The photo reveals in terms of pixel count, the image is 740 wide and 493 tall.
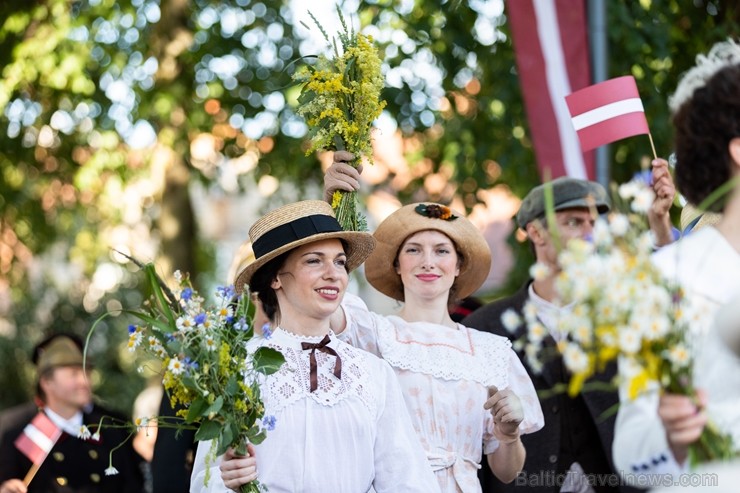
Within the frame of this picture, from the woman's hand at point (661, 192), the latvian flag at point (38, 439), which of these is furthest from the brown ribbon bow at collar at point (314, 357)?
the latvian flag at point (38, 439)

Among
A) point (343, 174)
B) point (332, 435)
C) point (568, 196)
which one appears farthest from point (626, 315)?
point (568, 196)

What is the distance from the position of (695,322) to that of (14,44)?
8.77 m

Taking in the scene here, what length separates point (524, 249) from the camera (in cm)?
934

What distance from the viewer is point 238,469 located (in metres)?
3.91

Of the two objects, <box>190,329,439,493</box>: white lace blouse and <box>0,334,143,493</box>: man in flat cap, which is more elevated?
<box>0,334,143,493</box>: man in flat cap

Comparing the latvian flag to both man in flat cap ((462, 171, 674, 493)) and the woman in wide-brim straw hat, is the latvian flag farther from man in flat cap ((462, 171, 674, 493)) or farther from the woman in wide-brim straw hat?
man in flat cap ((462, 171, 674, 493))

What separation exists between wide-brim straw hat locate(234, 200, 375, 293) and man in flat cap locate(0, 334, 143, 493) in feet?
8.05

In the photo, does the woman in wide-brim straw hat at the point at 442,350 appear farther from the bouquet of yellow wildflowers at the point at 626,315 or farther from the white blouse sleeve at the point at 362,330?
Result: the bouquet of yellow wildflowers at the point at 626,315

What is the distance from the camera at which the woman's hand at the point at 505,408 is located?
4297 millimetres

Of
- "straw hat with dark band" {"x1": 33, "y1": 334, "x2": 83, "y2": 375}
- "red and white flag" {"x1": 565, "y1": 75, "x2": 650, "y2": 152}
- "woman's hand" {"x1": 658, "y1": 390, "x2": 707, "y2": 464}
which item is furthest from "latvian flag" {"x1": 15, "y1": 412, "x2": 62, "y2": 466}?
"woman's hand" {"x1": 658, "y1": 390, "x2": 707, "y2": 464}

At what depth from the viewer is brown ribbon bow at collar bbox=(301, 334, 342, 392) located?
4227mm

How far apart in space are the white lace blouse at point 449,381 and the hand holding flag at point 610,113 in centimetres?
103

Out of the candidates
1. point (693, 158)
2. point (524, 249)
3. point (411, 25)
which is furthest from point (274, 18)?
point (693, 158)

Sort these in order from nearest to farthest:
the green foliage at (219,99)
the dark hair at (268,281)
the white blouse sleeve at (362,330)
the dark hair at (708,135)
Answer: the dark hair at (708,135), the dark hair at (268,281), the white blouse sleeve at (362,330), the green foliage at (219,99)
